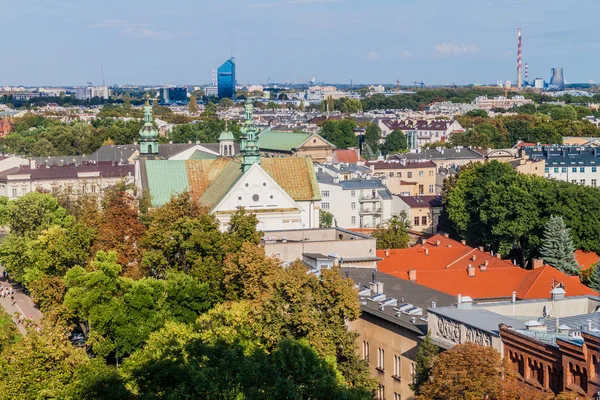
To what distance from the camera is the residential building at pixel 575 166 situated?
100750 millimetres

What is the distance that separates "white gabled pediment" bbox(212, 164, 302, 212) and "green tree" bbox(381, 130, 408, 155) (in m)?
90.5

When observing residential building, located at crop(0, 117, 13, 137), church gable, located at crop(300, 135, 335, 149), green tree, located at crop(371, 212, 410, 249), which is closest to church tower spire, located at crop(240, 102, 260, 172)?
green tree, located at crop(371, 212, 410, 249)

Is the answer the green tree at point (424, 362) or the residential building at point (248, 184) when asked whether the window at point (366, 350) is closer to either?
the green tree at point (424, 362)

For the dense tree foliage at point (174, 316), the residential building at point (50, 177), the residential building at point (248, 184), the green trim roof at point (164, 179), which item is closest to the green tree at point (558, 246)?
the residential building at point (248, 184)

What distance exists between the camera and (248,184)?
5841 centimetres

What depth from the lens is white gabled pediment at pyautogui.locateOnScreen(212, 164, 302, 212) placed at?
191 feet

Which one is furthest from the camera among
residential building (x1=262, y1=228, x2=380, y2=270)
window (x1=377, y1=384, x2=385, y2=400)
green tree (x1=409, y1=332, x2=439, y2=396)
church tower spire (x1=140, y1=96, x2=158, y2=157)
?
church tower spire (x1=140, y1=96, x2=158, y2=157)

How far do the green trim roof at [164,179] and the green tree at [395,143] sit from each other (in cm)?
8672

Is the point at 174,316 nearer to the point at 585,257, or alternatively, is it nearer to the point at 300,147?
the point at 585,257

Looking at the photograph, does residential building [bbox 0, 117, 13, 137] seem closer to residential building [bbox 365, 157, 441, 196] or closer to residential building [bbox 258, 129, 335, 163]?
residential building [bbox 258, 129, 335, 163]

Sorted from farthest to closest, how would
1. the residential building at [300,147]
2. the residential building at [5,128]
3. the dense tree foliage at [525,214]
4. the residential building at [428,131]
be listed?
the residential building at [5,128] → the residential building at [428,131] → the residential building at [300,147] → the dense tree foliage at [525,214]

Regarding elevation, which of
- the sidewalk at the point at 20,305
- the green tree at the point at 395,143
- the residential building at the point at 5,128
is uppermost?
the sidewalk at the point at 20,305

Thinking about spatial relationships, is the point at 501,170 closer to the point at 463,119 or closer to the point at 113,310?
the point at 113,310

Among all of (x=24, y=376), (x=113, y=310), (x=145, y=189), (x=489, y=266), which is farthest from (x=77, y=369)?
(x=145, y=189)
